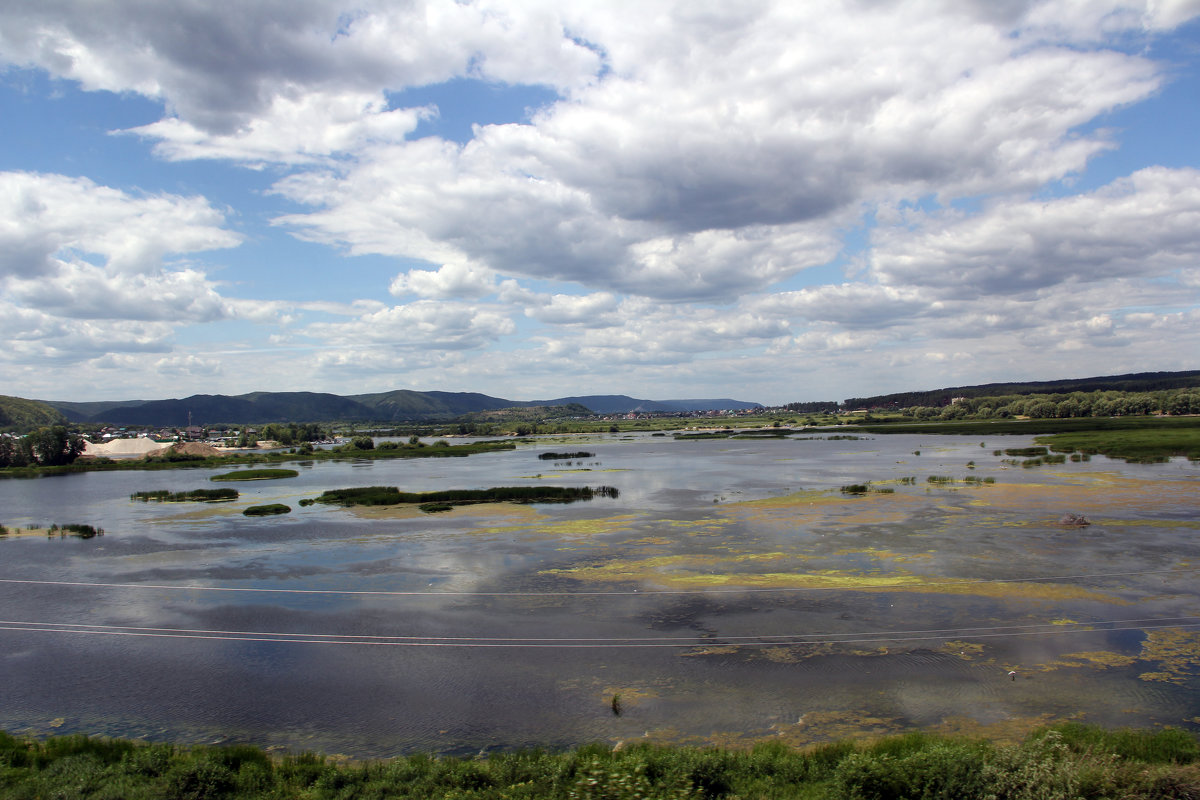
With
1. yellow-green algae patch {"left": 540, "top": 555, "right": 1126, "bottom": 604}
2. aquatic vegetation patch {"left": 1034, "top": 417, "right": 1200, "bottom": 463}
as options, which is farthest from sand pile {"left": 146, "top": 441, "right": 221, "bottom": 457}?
aquatic vegetation patch {"left": 1034, "top": 417, "right": 1200, "bottom": 463}

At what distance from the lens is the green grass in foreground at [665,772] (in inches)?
386

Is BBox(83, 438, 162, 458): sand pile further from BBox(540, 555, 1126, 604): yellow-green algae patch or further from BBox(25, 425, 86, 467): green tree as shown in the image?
BBox(540, 555, 1126, 604): yellow-green algae patch

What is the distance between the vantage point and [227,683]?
55.0 ft

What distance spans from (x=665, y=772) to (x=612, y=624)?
9119 mm

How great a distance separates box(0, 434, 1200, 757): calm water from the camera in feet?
46.4

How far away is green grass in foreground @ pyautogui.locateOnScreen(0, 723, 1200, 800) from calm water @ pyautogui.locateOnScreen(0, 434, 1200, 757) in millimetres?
1337

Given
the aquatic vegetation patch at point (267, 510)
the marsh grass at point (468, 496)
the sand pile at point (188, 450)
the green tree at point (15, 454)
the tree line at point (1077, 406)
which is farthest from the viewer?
A: the tree line at point (1077, 406)

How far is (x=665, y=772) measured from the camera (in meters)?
10.8

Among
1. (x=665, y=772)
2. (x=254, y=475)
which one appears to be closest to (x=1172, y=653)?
(x=665, y=772)

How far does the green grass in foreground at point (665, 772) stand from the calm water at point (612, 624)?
134 cm

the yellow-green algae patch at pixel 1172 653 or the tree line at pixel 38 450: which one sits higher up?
the tree line at pixel 38 450

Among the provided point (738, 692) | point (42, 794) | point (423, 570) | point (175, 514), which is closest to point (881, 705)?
point (738, 692)

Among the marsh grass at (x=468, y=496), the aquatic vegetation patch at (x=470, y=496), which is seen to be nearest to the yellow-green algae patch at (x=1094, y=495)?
the marsh grass at (x=468, y=496)

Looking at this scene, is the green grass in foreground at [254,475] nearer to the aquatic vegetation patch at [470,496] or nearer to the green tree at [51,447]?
the aquatic vegetation patch at [470,496]
